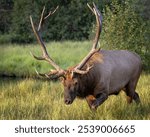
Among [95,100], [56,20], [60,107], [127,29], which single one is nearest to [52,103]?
[60,107]

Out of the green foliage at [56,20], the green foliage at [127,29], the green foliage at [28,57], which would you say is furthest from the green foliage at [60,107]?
the green foliage at [28,57]

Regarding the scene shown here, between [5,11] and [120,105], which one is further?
[5,11]

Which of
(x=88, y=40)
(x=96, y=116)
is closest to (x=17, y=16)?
(x=88, y=40)

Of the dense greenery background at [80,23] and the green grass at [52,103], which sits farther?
the dense greenery background at [80,23]

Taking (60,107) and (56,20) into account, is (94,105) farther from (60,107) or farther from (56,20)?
(56,20)

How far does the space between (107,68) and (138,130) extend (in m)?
0.60

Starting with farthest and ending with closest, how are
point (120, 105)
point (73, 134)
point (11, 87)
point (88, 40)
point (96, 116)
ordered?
point (88, 40)
point (11, 87)
point (120, 105)
point (96, 116)
point (73, 134)

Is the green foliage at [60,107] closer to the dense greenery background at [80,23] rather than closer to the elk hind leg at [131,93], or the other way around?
the elk hind leg at [131,93]

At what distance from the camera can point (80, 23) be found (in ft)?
21.0

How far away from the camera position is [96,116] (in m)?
3.85

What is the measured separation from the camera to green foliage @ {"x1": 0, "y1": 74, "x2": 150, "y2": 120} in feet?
12.8

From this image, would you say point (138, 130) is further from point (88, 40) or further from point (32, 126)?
point (88, 40)

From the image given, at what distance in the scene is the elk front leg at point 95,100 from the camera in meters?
3.88

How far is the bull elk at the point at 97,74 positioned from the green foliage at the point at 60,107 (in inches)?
2.9
